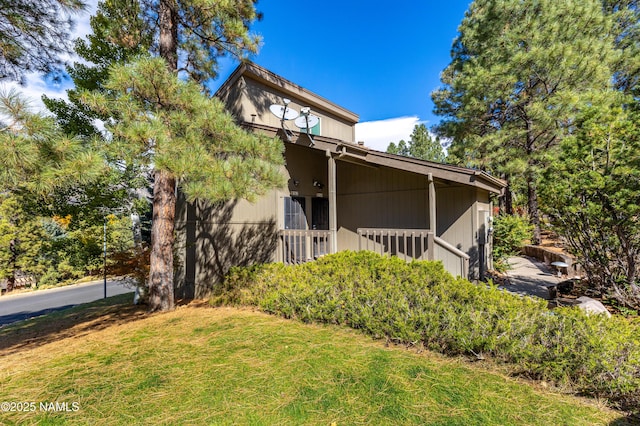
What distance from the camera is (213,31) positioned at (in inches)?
224

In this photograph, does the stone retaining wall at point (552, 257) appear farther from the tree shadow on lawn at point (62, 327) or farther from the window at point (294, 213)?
the tree shadow on lawn at point (62, 327)

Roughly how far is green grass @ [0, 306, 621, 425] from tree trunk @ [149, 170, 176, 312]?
1.41m

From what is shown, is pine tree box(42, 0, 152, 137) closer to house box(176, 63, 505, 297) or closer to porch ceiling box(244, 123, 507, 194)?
house box(176, 63, 505, 297)

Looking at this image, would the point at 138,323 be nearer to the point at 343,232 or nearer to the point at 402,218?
the point at 343,232

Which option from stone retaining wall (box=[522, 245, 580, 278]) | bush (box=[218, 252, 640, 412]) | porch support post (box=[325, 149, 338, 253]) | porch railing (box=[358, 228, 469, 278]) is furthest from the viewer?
stone retaining wall (box=[522, 245, 580, 278])

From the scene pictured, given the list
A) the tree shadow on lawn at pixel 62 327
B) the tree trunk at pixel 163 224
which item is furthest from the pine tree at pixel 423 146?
the tree shadow on lawn at pixel 62 327

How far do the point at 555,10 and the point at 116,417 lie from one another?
18.9m

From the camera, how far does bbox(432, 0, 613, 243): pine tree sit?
460 inches

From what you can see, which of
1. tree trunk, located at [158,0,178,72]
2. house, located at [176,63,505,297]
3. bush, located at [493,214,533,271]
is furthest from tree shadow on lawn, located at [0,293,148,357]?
bush, located at [493,214,533,271]

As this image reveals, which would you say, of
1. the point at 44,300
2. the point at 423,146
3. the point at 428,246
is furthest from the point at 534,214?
the point at 44,300

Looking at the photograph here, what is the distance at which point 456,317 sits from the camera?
3.46m

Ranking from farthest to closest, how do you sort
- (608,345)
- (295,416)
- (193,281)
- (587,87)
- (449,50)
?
(449,50) < (587,87) < (193,281) < (608,345) < (295,416)

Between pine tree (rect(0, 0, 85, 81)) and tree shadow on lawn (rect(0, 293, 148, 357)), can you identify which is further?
tree shadow on lawn (rect(0, 293, 148, 357))

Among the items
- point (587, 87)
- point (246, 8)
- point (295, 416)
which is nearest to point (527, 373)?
point (295, 416)
